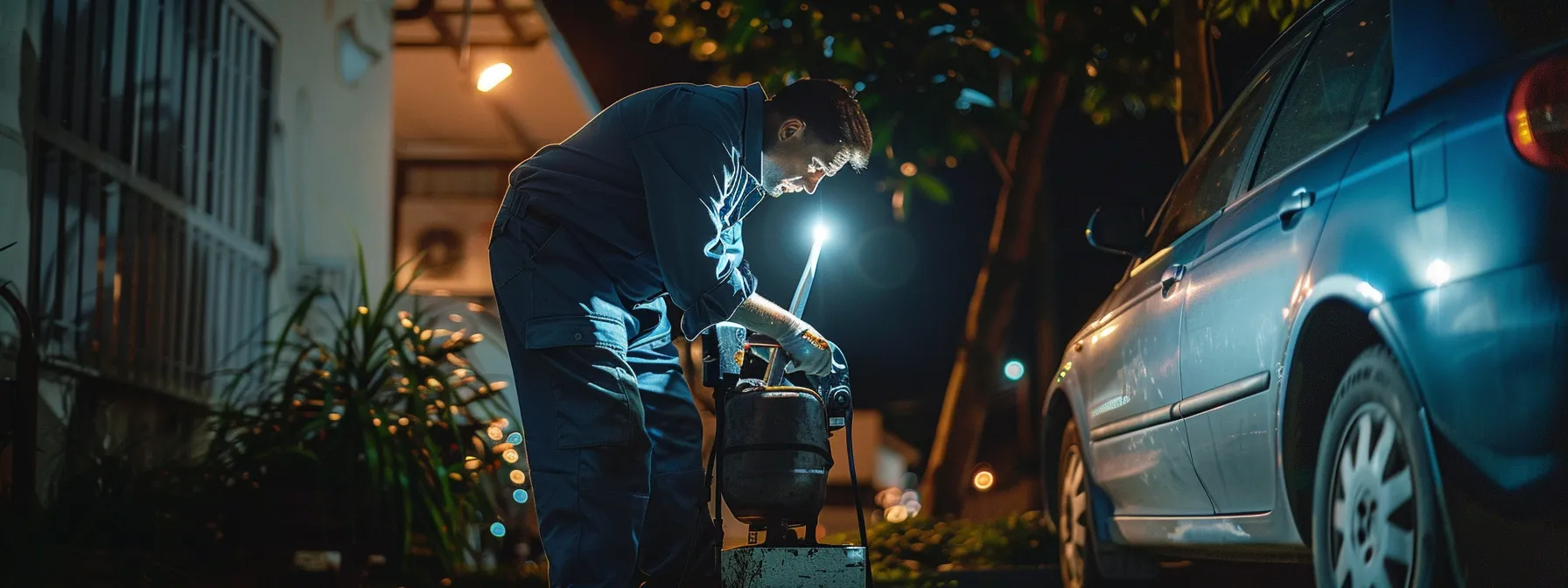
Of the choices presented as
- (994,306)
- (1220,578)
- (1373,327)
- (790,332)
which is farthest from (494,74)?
(1373,327)

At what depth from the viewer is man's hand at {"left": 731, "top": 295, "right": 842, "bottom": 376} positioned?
400 cm

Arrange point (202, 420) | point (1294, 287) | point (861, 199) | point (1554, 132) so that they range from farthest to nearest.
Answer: point (861, 199)
point (202, 420)
point (1294, 287)
point (1554, 132)

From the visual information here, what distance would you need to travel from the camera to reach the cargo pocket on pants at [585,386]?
12.3ft

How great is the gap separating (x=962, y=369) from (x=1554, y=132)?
740cm

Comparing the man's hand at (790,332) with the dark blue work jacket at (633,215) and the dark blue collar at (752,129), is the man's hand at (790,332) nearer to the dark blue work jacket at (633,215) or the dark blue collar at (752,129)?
the dark blue work jacket at (633,215)

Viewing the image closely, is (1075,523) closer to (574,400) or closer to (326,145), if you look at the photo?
(574,400)

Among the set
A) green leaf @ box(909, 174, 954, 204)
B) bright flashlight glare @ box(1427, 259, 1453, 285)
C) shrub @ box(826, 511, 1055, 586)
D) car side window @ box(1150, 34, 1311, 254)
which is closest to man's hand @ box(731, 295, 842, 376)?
car side window @ box(1150, 34, 1311, 254)

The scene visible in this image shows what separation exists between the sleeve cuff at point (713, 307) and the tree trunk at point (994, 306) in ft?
A: 20.1

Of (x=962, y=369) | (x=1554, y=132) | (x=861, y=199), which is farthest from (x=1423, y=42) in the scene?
(x=861, y=199)

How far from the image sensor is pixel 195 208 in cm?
855

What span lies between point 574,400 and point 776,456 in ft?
1.83

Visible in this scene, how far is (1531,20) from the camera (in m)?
2.91

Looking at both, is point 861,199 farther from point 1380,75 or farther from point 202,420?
point 1380,75

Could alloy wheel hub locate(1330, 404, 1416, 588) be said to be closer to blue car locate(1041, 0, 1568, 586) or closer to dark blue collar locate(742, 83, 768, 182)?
blue car locate(1041, 0, 1568, 586)
